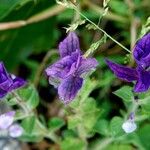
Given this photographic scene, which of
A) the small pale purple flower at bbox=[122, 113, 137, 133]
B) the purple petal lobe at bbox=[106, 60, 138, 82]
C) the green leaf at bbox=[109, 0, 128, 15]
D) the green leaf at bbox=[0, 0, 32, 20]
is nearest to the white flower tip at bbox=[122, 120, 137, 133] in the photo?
the small pale purple flower at bbox=[122, 113, 137, 133]

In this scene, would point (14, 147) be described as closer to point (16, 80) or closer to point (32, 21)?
point (32, 21)

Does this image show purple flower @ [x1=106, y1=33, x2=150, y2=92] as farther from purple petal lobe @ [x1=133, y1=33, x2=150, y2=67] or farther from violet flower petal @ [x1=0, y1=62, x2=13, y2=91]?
violet flower petal @ [x1=0, y1=62, x2=13, y2=91]

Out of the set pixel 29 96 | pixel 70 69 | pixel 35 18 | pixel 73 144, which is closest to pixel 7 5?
pixel 35 18

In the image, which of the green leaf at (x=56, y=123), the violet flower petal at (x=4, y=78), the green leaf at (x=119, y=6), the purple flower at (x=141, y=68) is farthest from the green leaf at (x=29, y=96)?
the green leaf at (x=119, y=6)

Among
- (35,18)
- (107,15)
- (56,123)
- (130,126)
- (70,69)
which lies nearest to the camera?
(70,69)

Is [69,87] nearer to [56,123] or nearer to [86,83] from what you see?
[86,83]

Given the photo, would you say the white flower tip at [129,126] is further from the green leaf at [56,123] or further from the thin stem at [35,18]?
the thin stem at [35,18]
